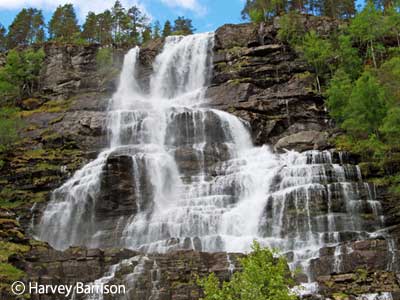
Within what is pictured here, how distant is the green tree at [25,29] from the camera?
7406 cm

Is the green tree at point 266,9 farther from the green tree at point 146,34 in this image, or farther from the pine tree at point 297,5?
the green tree at point 146,34

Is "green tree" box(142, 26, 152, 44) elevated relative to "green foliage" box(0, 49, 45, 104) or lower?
elevated

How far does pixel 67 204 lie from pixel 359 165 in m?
19.4

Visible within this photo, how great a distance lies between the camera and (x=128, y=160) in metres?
35.6

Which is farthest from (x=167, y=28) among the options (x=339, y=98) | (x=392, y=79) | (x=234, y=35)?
(x=392, y=79)

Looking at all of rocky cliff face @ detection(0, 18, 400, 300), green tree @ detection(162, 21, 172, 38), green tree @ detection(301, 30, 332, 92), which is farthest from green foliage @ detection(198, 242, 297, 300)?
green tree @ detection(162, 21, 172, 38)

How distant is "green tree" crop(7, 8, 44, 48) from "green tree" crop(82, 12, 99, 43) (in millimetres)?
6657

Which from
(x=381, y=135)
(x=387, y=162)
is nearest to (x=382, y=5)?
(x=381, y=135)

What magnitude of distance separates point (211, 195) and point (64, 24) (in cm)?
5345

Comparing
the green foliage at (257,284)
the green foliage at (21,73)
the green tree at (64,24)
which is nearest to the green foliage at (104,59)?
the green foliage at (21,73)

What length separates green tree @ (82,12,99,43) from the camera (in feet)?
244

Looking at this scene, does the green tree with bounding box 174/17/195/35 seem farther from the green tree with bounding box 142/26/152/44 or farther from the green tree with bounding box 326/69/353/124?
the green tree with bounding box 326/69/353/124

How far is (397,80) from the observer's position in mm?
36344

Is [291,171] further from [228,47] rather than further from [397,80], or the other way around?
[228,47]
